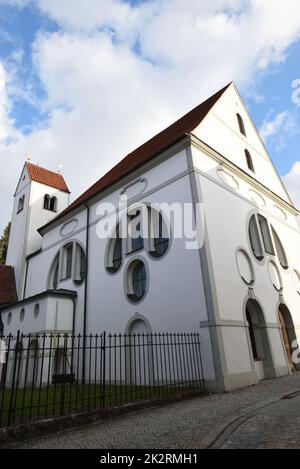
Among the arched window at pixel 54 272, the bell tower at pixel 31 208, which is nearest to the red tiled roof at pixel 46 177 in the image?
the bell tower at pixel 31 208

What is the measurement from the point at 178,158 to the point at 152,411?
9244mm

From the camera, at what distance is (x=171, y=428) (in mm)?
5551

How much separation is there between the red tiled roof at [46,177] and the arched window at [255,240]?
1691cm

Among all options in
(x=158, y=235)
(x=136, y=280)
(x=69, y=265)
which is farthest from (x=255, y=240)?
(x=69, y=265)

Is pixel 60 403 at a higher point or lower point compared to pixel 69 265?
lower

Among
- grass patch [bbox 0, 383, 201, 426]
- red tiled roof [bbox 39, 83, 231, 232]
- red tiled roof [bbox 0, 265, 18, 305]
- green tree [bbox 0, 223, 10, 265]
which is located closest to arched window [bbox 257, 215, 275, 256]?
red tiled roof [bbox 39, 83, 231, 232]

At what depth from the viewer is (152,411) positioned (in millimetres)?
7184

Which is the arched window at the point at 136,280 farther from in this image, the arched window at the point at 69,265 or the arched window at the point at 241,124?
the arched window at the point at 241,124

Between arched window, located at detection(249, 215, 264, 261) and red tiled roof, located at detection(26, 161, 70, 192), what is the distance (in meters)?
16.9

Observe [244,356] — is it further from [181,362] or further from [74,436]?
[74,436]

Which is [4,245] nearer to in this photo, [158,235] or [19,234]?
[19,234]

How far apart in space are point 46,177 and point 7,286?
31.1 ft

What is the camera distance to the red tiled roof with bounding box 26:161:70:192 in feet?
84.8
